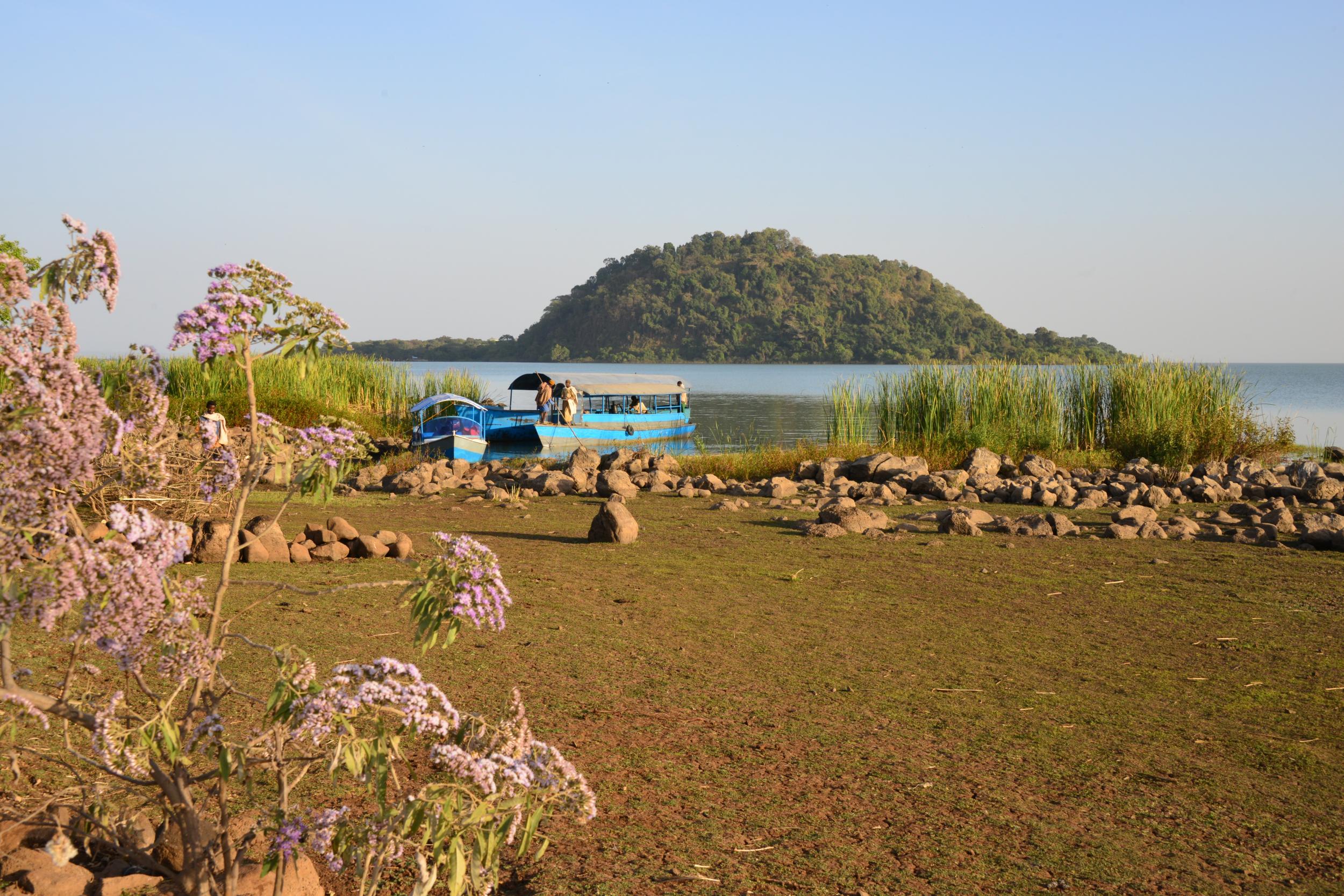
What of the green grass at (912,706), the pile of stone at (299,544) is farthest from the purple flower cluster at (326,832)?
the pile of stone at (299,544)

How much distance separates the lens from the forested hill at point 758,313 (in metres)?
125

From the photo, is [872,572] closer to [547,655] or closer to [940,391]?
[547,655]

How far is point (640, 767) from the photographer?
4352 mm

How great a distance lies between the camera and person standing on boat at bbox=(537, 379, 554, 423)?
30438 millimetres

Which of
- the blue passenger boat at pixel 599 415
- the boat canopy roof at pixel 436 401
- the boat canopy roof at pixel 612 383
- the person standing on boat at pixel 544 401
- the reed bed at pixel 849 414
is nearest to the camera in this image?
the reed bed at pixel 849 414

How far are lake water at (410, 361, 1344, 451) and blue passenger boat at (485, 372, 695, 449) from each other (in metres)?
0.93

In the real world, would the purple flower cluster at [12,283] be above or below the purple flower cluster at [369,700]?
above

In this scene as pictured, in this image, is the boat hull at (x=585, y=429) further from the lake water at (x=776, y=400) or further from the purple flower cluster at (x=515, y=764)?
the purple flower cluster at (x=515, y=764)

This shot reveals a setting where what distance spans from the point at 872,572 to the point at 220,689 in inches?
258

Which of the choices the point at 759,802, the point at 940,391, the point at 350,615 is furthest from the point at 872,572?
the point at 940,391

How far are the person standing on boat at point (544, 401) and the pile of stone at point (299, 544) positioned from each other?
21.0 meters

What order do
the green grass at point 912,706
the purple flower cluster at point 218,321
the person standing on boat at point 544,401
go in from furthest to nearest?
the person standing on boat at point 544,401 < the green grass at point 912,706 < the purple flower cluster at point 218,321

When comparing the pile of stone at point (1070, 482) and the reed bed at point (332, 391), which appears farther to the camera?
the reed bed at point (332, 391)

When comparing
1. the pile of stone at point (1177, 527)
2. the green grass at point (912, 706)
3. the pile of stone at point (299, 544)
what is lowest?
the green grass at point (912, 706)
